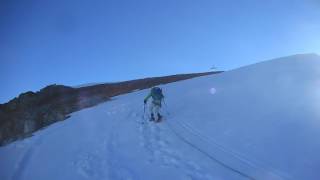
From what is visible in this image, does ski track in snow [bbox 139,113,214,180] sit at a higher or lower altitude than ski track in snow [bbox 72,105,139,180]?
higher

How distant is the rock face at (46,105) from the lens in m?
30.2

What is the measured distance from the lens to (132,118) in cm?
2067

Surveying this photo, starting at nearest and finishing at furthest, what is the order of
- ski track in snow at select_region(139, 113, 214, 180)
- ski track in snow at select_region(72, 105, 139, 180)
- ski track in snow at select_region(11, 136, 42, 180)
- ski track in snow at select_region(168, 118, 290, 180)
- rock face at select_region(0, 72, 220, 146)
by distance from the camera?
ski track in snow at select_region(168, 118, 290, 180), ski track in snow at select_region(139, 113, 214, 180), ski track in snow at select_region(72, 105, 139, 180), ski track in snow at select_region(11, 136, 42, 180), rock face at select_region(0, 72, 220, 146)

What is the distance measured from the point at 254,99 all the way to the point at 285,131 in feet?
18.7

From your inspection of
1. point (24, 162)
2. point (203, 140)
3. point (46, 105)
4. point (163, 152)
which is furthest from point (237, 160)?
point (46, 105)

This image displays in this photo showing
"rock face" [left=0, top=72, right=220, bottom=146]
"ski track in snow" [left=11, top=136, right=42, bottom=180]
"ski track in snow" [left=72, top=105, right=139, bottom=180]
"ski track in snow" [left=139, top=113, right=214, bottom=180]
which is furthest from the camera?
"rock face" [left=0, top=72, right=220, bottom=146]

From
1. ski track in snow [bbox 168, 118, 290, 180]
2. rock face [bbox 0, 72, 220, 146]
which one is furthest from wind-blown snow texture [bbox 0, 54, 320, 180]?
rock face [bbox 0, 72, 220, 146]

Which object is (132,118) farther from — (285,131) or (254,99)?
(285,131)

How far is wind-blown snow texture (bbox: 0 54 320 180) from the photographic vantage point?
11065 mm

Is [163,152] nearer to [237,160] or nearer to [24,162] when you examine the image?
[237,160]

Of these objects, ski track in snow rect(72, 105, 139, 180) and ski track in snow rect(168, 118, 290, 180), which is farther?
ski track in snow rect(72, 105, 139, 180)

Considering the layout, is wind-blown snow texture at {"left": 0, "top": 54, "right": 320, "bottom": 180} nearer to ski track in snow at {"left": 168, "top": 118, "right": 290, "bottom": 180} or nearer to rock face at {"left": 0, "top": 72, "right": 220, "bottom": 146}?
ski track in snow at {"left": 168, "top": 118, "right": 290, "bottom": 180}

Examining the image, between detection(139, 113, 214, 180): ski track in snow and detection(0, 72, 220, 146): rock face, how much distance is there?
10.5m

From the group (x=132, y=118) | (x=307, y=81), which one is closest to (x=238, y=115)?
(x=307, y=81)
